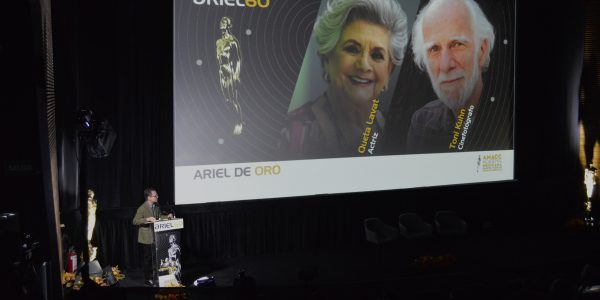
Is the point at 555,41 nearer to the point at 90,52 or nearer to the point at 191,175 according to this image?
the point at 191,175

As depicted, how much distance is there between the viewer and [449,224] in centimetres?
976

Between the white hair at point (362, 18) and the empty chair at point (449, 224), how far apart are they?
2500 mm

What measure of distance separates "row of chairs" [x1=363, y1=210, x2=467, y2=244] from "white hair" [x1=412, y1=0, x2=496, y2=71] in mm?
2322

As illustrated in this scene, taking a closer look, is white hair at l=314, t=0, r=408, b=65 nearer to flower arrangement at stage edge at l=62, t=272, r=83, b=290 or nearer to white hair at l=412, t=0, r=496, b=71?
white hair at l=412, t=0, r=496, b=71

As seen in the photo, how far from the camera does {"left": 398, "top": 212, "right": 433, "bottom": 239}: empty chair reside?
9359 mm

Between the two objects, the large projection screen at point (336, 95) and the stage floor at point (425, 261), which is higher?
the large projection screen at point (336, 95)

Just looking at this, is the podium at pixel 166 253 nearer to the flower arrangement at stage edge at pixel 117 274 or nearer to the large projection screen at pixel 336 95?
the flower arrangement at stage edge at pixel 117 274

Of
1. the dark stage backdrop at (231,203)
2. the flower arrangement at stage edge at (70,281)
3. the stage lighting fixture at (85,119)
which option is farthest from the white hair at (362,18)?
the flower arrangement at stage edge at (70,281)

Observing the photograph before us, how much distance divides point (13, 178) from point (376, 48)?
5.37 meters

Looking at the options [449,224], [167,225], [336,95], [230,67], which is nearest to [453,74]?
[336,95]

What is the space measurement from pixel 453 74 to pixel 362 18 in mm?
1796

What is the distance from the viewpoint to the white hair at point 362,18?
8.87m

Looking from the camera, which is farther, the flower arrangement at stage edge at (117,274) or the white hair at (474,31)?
the white hair at (474,31)

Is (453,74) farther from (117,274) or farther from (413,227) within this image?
(117,274)
